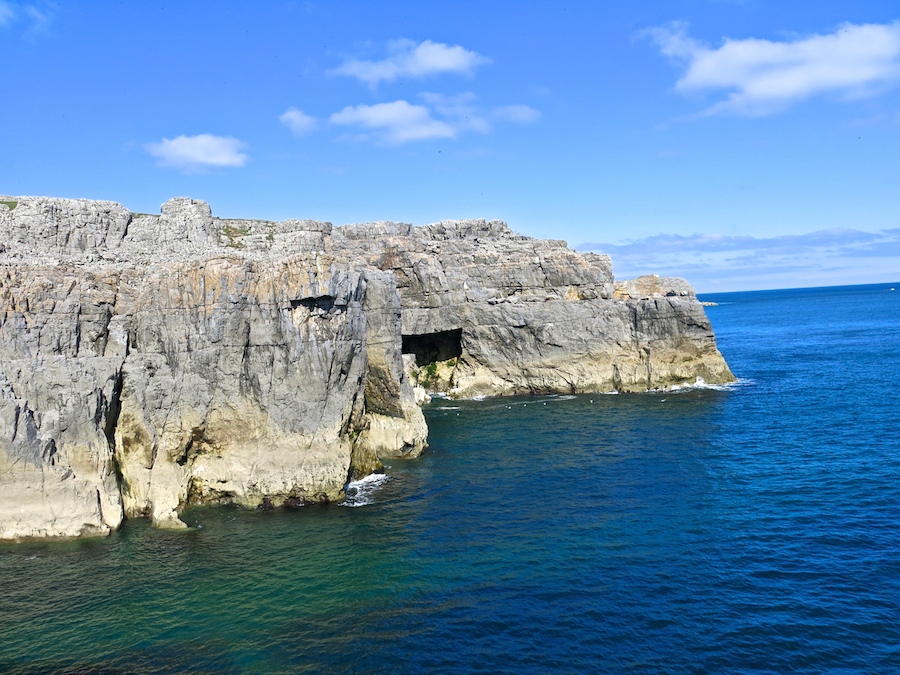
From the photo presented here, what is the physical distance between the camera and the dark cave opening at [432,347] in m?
82.2

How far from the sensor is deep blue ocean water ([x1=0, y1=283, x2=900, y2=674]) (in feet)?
77.6

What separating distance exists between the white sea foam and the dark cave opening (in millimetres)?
37984

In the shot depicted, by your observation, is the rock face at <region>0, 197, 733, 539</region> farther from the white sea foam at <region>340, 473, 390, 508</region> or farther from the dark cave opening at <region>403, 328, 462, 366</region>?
the dark cave opening at <region>403, 328, 462, 366</region>

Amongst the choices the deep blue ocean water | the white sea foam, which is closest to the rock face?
the white sea foam

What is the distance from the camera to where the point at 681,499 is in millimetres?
37938

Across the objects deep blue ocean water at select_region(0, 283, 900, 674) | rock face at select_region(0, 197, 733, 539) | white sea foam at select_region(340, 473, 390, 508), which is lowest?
deep blue ocean water at select_region(0, 283, 900, 674)

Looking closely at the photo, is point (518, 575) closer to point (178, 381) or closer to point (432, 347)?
point (178, 381)

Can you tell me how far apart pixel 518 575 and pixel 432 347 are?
54.9 m

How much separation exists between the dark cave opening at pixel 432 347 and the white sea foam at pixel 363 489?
3798cm

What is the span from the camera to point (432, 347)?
83.1 m

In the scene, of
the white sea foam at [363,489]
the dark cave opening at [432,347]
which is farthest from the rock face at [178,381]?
the dark cave opening at [432,347]

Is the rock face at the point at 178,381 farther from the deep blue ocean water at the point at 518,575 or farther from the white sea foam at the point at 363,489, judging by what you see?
the deep blue ocean water at the point at 518,575

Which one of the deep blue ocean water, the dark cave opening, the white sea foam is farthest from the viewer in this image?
the dark cave opening

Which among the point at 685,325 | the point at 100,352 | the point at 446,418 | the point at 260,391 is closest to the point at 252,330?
the point at 260,391
